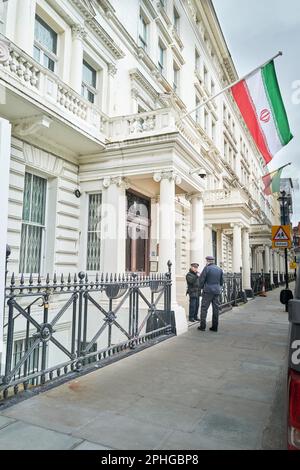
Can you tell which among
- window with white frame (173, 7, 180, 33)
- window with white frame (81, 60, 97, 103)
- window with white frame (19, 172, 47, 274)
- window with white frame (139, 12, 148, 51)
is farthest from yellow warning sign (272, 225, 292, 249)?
window with white frame (173, 7, 180, 33)

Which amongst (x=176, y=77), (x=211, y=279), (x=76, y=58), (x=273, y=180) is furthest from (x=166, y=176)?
(x=273, y=180)

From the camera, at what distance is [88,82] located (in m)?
11.3

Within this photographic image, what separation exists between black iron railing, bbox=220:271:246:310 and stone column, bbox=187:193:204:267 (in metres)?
2.46

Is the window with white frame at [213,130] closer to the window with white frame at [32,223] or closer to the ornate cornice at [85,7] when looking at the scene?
the ornate cornice at [85,7]

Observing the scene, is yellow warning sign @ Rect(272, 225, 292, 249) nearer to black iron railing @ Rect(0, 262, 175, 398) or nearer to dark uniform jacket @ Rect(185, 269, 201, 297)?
dark uniform jacket @ Rect(185, 269, 201, 297)

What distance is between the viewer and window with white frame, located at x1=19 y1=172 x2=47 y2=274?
29.7 feet

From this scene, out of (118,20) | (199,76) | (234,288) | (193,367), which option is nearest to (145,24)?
(118,20)

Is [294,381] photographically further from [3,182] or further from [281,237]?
[281,237]

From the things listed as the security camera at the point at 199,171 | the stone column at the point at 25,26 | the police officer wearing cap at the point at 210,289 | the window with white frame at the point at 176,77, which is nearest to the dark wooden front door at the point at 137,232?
the security camera at the point at 199,171

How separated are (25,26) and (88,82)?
10.5 ft

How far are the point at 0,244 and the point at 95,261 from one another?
7947 millimetres

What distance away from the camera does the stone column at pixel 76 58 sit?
395 inches

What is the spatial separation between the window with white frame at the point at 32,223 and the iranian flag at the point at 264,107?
266 inches

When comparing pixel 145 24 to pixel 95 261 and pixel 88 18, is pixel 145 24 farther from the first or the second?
pixel 95 261
